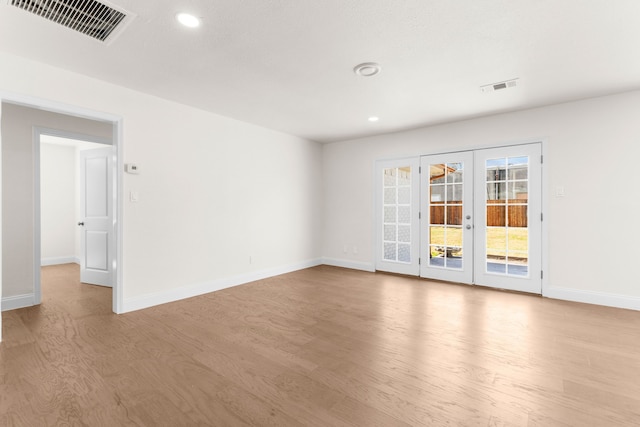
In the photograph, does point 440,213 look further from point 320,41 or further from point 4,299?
point 4,299

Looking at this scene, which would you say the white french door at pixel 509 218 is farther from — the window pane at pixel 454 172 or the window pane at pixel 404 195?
the window pane at pixel 404 195

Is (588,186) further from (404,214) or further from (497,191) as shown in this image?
(404,214)

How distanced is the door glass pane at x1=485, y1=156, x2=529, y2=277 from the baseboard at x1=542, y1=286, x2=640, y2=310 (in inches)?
14.6

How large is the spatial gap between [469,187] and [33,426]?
519cm

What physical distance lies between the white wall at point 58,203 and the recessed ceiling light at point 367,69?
7193 mm

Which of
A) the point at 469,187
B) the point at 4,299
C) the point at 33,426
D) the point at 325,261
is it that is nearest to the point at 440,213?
the point at 469,187

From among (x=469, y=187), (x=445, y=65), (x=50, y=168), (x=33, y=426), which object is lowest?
(x=33, y=426)

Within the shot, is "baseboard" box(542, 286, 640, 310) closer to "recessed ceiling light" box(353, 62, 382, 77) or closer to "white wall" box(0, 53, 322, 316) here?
"recessed ceiling light" box(353, 62, 382, 77)

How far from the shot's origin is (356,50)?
2627 millimetres

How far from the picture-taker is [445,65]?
2.89 meters

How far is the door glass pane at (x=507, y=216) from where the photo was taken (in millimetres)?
4270

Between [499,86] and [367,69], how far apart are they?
1614mm

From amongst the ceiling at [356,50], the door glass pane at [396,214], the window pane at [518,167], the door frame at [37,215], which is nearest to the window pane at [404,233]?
the door glass pane at [396,214]

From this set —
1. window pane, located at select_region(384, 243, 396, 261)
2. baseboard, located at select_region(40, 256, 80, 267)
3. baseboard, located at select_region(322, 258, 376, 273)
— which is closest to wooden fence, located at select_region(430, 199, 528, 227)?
window pane, located at select_region(384, 243, 396, 261)
